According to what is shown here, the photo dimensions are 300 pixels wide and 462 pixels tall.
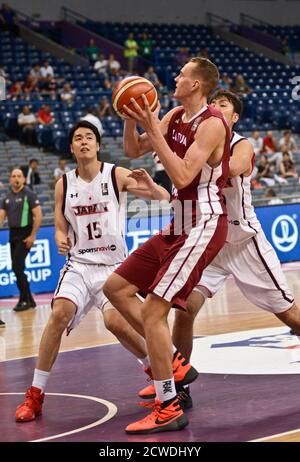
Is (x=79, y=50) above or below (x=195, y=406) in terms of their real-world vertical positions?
above

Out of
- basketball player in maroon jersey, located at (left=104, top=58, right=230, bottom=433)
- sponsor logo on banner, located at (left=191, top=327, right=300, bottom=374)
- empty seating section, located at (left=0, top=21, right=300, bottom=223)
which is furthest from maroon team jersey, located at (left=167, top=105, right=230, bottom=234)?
empty seating section, located at (left=0, top=21, right=300, bottom=223)

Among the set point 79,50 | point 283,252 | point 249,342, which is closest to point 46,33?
point 79,50

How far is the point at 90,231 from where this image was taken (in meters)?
7.31

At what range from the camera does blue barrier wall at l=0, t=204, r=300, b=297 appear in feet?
48.5

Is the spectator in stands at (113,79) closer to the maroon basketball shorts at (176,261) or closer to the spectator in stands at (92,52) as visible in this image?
the spectator in stands at (92,52)

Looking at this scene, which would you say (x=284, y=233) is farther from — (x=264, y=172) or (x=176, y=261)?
(x=176, y=261)

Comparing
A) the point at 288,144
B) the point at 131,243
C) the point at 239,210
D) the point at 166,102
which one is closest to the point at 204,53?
the point at 166,102

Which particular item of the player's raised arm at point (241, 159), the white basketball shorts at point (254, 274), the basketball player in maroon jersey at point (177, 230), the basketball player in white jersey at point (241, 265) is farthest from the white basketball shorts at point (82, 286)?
the player's raised arm at point (241, 159)

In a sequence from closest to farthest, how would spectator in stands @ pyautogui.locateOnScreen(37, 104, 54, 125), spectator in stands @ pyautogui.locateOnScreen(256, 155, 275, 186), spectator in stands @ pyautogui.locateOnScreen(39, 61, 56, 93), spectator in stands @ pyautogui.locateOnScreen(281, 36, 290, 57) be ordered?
spectator in stands @ pyautogui.locateOnScreen(256, 155, 275, 186)
spectator in stands @ pyautogui.locateOnScreen(37, 104, 54, 125)
spectator in stands @ pyautogui.locateOnScreen(39, 61, 56, 93)
spectator in stands @ pyautogui.locateOnScreen(281, 36, 290, 57)

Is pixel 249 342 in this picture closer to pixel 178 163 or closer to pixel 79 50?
pixel 178 163

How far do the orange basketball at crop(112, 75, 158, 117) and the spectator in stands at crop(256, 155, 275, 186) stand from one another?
14823 mm

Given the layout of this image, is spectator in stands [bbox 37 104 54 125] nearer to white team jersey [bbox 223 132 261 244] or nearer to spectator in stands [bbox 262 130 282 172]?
spectator in stands [bbox 262 130 282 172]
